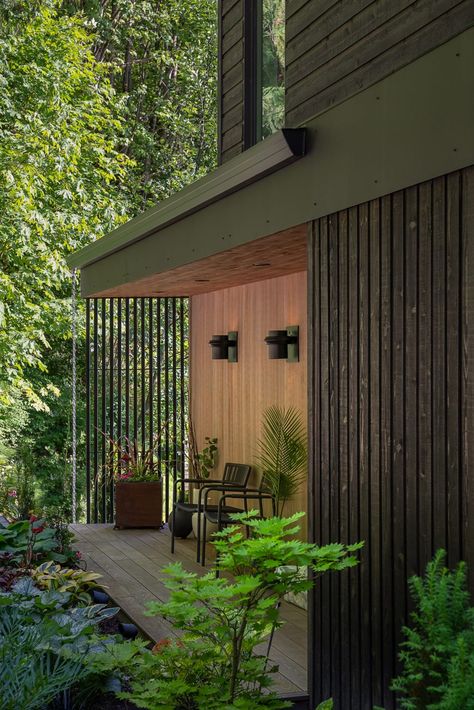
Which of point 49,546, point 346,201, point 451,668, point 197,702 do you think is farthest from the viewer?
point 49,546

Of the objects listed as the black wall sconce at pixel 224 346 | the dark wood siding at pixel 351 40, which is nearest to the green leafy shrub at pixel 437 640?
the dark wood siding at pixel 351 40

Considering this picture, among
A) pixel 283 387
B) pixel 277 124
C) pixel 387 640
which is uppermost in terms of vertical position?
pixel 277 124

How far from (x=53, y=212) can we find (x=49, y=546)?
26.9ft

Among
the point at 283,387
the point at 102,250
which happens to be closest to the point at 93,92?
the point at 102,250

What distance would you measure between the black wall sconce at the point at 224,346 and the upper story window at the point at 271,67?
2811 millimetres

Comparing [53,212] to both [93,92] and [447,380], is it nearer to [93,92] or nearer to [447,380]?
[93,92]

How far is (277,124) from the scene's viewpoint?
5.46 meters

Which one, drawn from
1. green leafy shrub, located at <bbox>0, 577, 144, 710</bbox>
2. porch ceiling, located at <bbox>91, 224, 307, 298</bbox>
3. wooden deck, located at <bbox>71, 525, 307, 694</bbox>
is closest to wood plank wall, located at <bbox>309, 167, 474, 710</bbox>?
porch ceiling, located at <bbox>91, 224, 307, 298</bbox>

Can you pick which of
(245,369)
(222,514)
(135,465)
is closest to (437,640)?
(222,514)

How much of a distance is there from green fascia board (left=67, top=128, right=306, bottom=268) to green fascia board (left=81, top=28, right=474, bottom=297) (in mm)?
59

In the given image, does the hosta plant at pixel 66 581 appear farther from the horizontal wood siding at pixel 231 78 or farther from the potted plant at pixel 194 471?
the horizontal wood siding at pixel 231 78

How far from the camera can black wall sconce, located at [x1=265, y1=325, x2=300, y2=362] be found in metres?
7.06

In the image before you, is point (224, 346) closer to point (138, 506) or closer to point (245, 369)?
point (245, 369)

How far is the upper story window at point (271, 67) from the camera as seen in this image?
5277mm
